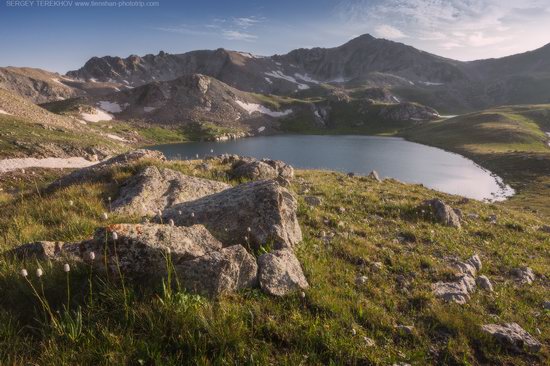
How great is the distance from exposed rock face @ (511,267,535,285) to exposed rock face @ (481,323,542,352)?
151 inches

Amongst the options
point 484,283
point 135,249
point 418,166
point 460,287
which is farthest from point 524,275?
point 418,166

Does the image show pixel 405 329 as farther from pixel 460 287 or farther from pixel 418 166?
pixel 418 166

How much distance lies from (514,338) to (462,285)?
197 centimetres

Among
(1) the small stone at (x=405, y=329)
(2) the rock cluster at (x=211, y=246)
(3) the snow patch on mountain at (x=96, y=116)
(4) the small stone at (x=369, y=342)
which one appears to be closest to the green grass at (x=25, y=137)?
(2) the rock cluster at (x=211, y=246)

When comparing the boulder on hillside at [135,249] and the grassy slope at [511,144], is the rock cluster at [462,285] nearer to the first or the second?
the boulder on hillside at [135,249]

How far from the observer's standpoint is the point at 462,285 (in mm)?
8672

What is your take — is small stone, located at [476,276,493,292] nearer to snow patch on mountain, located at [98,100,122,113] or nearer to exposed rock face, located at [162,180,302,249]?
exposed rock face, located at [162,180,302,249]

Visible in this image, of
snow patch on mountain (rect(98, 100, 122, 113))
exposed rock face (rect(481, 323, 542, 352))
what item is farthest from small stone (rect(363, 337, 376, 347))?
snow patch on mountain (rect(98, 100, 122, 113))

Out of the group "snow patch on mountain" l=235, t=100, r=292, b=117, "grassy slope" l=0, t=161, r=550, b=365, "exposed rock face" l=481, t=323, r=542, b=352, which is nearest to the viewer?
"grassy slope" l=0, t=161, r=550, b=365

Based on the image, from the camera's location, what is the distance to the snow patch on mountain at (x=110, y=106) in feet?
511

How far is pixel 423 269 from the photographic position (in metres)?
9.66

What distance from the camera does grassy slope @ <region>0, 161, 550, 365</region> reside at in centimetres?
475

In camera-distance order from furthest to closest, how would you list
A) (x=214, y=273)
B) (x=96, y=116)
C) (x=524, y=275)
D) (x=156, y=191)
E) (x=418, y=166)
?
(x=96, y=116) → (x=418, y=166) → (x=156, y=191) → (x=524, y=275) → (x=214, y=273)

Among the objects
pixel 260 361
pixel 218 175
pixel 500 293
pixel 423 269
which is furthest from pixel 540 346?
pixel 218 175
